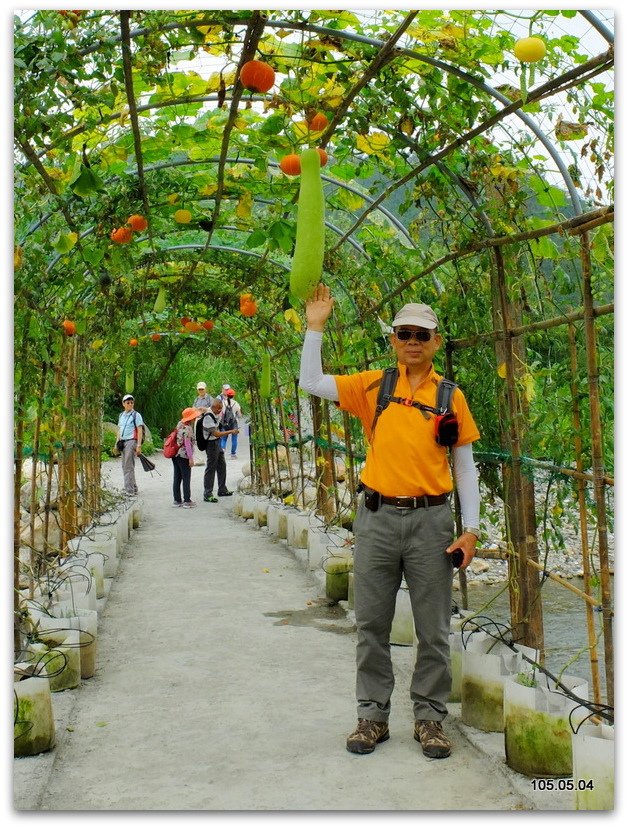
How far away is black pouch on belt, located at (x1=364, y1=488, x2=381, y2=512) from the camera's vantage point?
2840mm

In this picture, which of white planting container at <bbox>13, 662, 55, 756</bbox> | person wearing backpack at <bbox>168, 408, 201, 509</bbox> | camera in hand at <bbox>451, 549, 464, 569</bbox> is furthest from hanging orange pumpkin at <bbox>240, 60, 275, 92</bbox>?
person wearing backpack at <bbox>168, 408, 201, 509</bbox>

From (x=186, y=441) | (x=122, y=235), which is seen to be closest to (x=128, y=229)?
(x=122, y=235)

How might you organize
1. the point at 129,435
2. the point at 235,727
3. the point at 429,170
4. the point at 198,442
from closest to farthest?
the point at 235,727 < the point at 429,170 < the point at 129,435 < the point at 198,442

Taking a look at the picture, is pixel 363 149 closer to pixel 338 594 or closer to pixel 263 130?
pixel 263 130

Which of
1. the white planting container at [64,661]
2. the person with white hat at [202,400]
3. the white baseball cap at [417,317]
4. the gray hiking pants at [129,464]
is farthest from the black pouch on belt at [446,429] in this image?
the person with white hat at [202,400]

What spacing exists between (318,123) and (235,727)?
2.17m

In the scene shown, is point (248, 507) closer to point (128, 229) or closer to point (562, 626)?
point (562, 626)

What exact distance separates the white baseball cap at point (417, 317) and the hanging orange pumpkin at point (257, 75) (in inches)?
31.8

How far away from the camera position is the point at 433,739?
9.30 feet

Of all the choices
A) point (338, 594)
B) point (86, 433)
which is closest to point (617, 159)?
point (338, 594)

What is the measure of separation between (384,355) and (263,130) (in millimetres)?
1912

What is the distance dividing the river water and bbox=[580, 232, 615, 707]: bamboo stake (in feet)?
7.88

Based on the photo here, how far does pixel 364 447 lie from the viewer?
621cm

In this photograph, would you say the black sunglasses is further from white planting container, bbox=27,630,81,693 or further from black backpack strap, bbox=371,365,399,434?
white planting container, bbox=27,630,81,693
